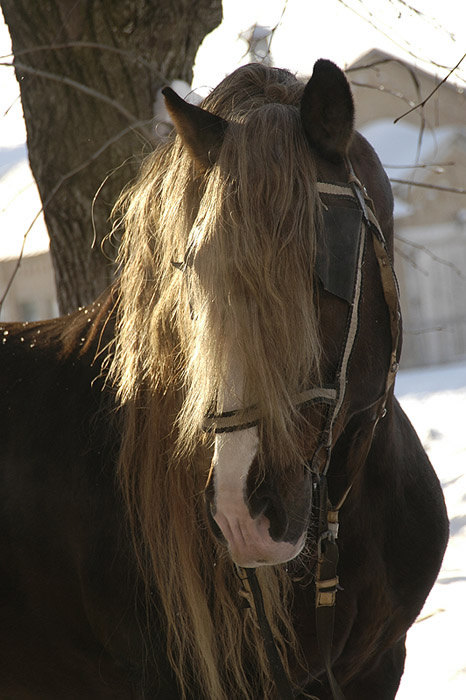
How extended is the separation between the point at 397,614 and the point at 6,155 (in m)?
20.9

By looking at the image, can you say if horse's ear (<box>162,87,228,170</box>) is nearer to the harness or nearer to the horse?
the horse

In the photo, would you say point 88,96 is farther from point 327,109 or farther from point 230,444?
point 230,444

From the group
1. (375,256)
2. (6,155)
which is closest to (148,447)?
(375,256)

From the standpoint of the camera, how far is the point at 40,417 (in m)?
2.28

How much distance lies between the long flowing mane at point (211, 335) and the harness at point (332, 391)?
0.13 feet

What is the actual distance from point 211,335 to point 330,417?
0.32m

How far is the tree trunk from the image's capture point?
139 inches

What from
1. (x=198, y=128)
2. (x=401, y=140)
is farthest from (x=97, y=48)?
(x=401, y=140)

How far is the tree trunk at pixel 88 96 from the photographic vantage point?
3.53 meters

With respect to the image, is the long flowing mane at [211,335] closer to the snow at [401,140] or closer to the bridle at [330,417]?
the bridle at [330,417]

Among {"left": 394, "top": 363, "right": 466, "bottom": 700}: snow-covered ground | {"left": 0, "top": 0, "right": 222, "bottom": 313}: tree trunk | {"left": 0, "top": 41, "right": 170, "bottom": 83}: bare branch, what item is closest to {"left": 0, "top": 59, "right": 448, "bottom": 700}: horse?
{"left": 0, "top": 0, "right": 222, "bottom": 313}: tree trunk

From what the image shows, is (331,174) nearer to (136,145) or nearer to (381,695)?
(381,695)

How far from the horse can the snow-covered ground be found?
49.5 inches

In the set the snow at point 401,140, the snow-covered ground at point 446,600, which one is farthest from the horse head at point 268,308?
the snow at point 401,140
